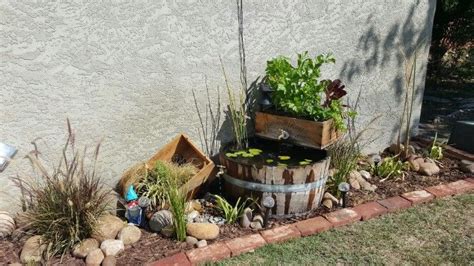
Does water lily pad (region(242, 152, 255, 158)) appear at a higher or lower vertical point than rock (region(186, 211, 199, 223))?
higher

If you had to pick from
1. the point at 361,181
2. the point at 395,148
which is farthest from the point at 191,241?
the point at 395,148

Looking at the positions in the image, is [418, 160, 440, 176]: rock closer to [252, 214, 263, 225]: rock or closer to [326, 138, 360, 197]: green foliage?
[326, 138, 360, 197]: green foliage

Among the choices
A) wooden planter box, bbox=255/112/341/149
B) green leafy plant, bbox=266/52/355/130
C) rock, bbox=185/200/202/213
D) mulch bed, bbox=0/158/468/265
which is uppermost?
green leafy plant, bbox=266/52/355/130

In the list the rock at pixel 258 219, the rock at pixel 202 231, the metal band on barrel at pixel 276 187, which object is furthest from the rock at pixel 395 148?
the rock at pixel 202 231

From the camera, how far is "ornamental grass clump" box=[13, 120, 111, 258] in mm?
3004

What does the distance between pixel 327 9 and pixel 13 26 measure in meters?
2.79

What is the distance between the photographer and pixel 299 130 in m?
3.69

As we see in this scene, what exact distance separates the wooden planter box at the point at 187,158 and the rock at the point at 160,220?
28 centimetres

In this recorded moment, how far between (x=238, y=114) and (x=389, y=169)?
168 centimetres

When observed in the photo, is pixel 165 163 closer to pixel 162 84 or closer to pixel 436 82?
pixel 162 84

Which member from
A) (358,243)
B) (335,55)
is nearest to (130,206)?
(358,243)

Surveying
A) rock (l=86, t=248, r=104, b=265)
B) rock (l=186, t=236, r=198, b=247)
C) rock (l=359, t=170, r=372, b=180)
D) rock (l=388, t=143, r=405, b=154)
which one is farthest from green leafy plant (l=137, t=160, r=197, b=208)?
rock (l=388, t=143, r=405, b=154)

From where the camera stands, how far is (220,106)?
3.98 m

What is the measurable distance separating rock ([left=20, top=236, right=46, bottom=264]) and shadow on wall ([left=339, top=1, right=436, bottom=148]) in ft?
10.6
